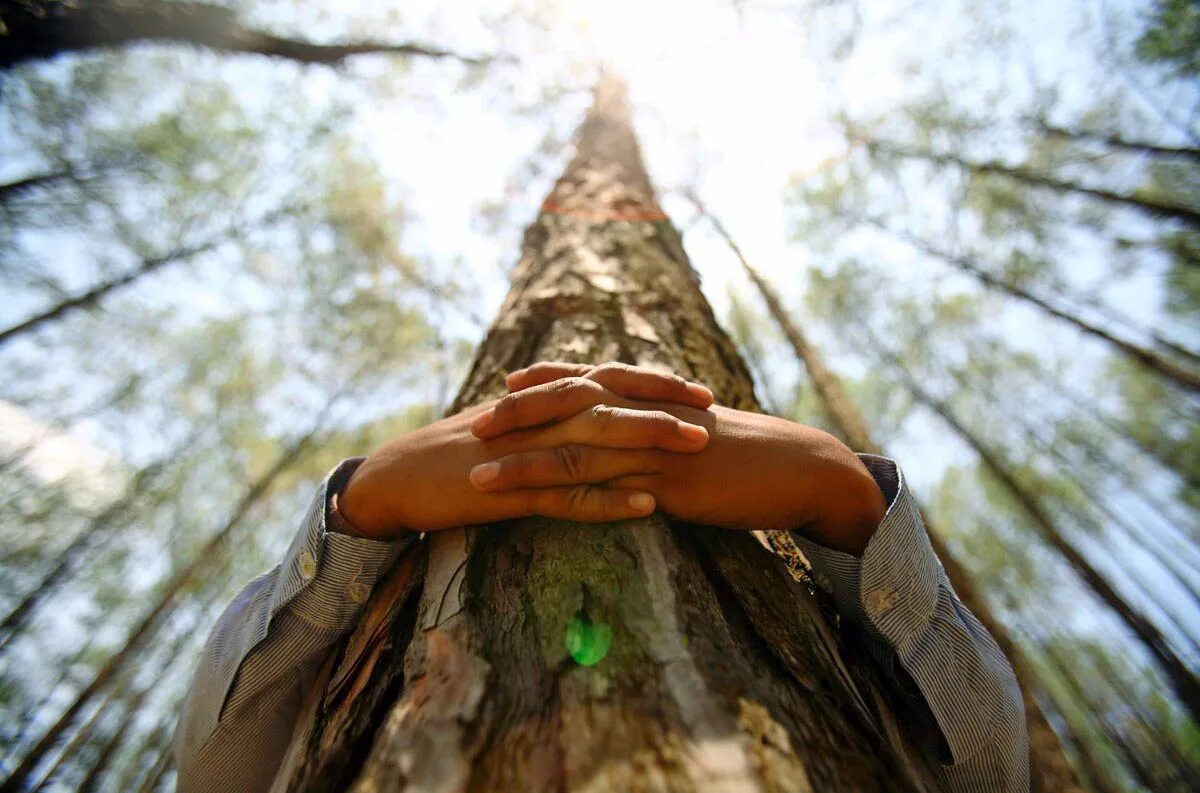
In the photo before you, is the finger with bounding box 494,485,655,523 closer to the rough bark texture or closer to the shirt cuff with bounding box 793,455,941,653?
the rough bark texture

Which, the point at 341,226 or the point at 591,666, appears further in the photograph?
the point at 341,226

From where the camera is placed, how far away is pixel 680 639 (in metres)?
0.71

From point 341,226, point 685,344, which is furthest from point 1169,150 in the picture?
point 341,226

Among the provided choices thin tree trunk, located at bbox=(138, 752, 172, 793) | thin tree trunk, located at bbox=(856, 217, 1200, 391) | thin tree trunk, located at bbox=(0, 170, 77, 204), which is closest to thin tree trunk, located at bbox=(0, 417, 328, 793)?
thin tree trunk, located at bbox=(138, 752, 172, 793)

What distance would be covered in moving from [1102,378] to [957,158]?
7.55 meters

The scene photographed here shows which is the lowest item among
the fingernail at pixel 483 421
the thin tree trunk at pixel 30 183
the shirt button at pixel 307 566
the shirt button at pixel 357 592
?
the thin tree trunk at pixel 30 183

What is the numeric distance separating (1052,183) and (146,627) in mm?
14344

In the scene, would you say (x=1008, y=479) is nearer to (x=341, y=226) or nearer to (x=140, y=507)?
(x=341, y=226)

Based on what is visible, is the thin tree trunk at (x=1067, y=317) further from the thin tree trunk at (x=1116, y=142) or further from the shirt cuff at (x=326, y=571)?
the shirt cuff at (x=326, y=571)

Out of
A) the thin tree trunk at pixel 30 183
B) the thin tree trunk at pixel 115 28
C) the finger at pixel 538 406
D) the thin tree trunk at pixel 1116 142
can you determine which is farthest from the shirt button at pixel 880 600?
the thin tree trunk at pixel 30 183

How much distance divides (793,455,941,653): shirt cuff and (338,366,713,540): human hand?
1.19 feet

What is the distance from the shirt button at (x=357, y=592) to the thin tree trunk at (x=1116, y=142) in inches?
330

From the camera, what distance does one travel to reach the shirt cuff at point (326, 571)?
3.25 ft

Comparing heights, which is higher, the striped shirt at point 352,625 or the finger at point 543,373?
the finger at point 543,373
